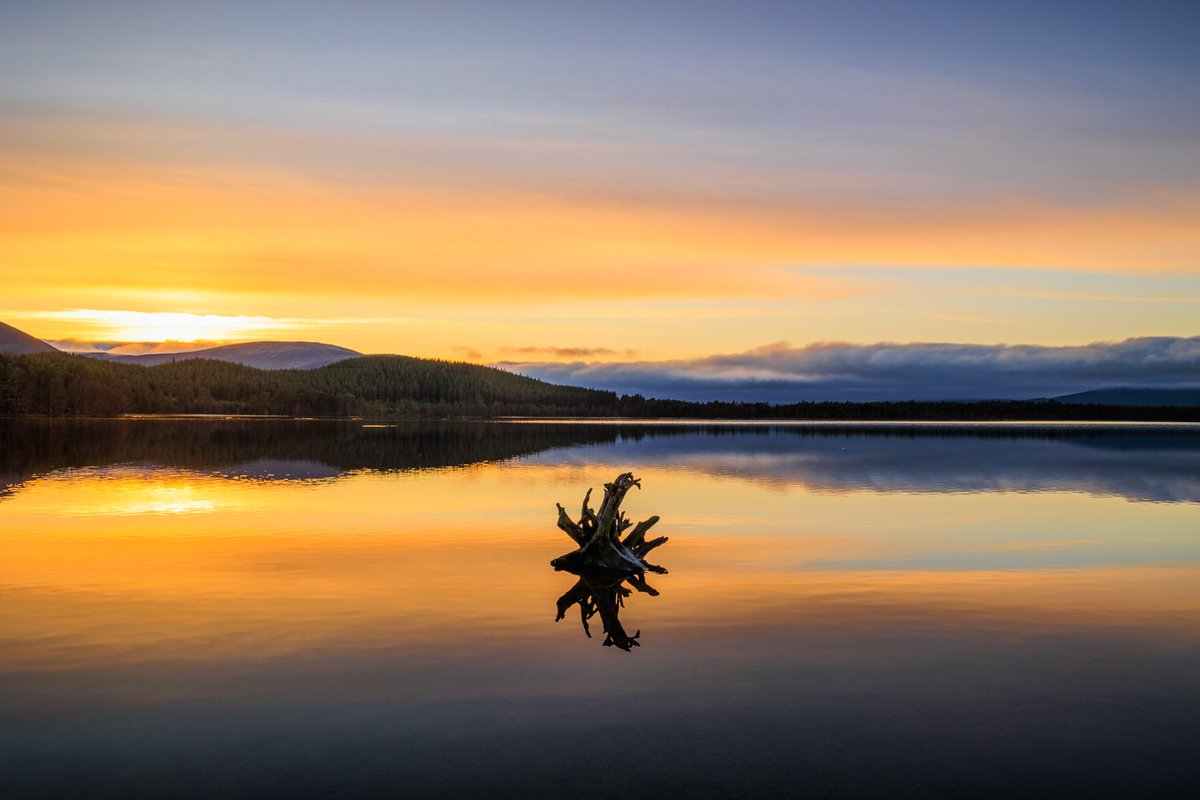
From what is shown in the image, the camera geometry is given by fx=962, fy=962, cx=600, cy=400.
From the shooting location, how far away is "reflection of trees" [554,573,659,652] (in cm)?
1590

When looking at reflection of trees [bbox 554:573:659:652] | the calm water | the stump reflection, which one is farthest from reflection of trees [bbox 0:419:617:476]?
reflection of trees [bbox 554:573:659:652]

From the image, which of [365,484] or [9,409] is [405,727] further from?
[9,409]

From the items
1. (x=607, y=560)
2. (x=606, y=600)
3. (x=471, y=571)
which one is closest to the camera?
(x=606, y=600)

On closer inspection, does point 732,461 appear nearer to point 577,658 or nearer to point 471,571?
point 471,571

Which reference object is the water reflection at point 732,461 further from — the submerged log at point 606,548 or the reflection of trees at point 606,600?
the reflection of trees at point 606,600

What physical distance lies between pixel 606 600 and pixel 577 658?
15.2 ft

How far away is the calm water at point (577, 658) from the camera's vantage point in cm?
1013

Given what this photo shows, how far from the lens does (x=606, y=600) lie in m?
19.1

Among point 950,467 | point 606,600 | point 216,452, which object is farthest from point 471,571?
point 216,452

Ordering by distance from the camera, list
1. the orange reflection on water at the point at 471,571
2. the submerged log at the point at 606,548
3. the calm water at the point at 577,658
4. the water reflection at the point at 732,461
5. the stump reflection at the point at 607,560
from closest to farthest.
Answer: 1. the calm water at the point at 577,658
2. the orange reflection on water at the point at 471,571
3. the stump reflection at the point at 607,560
4. the submerged log at the point at 606,548
5. the water reflection at the point at 732,461

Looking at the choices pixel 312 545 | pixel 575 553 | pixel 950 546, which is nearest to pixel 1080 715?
pixel 575 553

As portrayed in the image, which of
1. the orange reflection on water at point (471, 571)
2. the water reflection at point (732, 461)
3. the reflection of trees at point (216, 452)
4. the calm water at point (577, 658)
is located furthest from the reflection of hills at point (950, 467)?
the calm water at point (577, 658)

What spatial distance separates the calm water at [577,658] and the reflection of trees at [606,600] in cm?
28

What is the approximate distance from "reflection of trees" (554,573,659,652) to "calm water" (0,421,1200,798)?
0.92 ft
